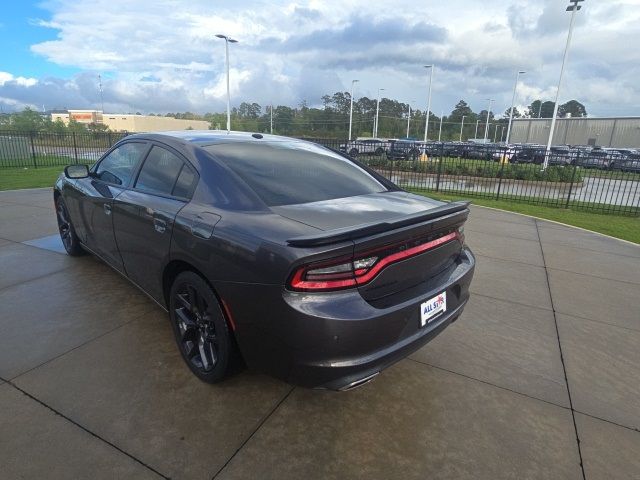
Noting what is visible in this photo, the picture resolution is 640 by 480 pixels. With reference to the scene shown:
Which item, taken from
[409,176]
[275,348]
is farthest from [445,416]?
[409,176]

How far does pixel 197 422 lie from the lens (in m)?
2.38

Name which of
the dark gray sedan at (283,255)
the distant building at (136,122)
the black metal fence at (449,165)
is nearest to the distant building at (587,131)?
the black metal fence at (449,165)

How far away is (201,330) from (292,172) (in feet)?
4.13

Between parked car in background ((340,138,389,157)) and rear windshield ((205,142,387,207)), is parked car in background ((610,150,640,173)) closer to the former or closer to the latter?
parked car in background ((340,138,389,157))

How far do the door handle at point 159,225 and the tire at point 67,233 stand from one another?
8.38 ft

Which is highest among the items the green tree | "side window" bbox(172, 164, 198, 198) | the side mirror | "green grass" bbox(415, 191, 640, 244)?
the green tree

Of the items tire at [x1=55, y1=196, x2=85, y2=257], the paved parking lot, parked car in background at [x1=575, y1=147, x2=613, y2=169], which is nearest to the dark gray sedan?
the paved parking lot

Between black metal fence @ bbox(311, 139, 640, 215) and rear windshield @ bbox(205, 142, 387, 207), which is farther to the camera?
black metal fence @ bbox(311, 139, 640, 215)

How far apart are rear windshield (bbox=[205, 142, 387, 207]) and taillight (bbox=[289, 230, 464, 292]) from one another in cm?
66

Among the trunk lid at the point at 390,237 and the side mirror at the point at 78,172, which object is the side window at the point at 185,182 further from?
the side mirror at the point at 78,172

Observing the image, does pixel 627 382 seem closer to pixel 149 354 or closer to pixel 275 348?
pixel 275 348

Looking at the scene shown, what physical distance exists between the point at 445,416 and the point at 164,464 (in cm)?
160

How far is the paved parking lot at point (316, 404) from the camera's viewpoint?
7.02 ft

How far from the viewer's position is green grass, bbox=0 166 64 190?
440 inches
